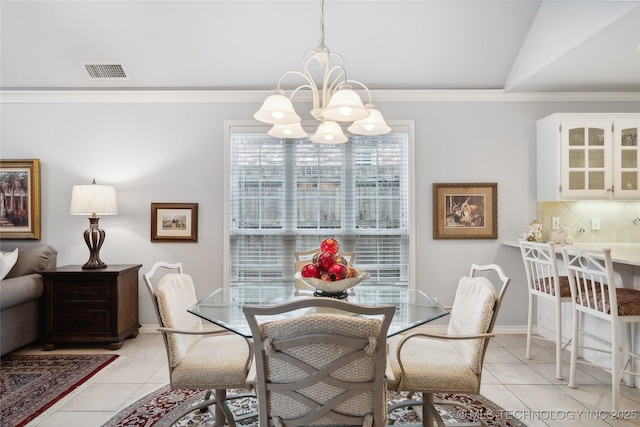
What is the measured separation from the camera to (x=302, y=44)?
3.48 metres

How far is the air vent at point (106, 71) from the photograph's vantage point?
3.68m

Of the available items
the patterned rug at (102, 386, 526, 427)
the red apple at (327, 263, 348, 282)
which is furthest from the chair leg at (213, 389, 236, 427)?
the red apple at (327, 263, 348, 282)

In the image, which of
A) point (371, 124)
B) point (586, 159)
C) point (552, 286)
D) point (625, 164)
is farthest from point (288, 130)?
point (625, 164)

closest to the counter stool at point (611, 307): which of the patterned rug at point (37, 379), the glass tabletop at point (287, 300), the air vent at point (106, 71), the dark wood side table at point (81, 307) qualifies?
the glass tabletop at point (287, 300)

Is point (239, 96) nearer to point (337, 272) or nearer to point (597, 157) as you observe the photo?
point (337, 272)

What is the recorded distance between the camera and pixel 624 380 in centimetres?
272

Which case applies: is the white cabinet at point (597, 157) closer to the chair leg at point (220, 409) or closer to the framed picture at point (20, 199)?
the chair leg at point (220, 409)

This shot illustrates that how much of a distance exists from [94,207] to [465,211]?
3619mm

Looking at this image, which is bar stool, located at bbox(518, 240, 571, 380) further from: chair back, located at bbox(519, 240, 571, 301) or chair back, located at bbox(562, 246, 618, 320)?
chair back, located at bbox(562, 246, 618, 320)

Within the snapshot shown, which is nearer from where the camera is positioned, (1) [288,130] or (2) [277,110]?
(2) [277,110]

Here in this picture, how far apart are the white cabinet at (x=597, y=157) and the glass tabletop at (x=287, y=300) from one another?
7.39 feet

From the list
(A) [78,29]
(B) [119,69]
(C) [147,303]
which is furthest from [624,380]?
(A) [78,29]

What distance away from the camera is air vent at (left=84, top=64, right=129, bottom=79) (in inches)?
145

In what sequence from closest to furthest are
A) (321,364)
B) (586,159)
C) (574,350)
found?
(321,364) < (574,350) < (586,159)
